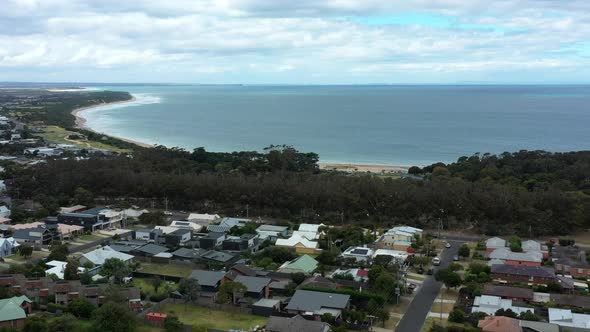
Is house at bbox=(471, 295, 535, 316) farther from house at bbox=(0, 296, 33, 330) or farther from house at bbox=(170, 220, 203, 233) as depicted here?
house at bbox=(170, 220, 203, 233)

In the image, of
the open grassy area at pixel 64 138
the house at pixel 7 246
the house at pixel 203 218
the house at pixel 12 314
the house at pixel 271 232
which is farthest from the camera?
the open grassy area at pixel 64 138

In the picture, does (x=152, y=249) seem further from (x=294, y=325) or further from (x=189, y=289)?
(x=294, y=325)

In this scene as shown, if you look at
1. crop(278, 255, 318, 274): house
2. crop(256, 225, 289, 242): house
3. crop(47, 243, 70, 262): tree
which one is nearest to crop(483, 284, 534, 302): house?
crop(278, 255, 318, 274): house

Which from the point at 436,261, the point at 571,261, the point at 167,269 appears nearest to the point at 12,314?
the point at 167,269

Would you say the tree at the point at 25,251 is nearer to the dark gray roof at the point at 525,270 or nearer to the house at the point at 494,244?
the dark gray roof at the point at 525,270

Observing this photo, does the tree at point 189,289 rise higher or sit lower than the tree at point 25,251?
higher

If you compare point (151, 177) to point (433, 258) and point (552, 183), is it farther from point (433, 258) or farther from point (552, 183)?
point (552, 183)

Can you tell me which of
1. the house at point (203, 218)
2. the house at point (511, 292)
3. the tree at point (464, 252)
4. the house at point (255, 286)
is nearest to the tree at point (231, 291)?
the house at point (255, 286)
